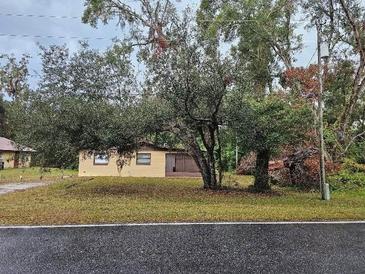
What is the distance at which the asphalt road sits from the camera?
4.79 meters

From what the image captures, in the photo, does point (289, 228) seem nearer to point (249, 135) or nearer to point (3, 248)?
point (3, 248)

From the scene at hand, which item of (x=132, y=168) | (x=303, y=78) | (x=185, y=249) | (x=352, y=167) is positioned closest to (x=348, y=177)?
(x=352, y=167)

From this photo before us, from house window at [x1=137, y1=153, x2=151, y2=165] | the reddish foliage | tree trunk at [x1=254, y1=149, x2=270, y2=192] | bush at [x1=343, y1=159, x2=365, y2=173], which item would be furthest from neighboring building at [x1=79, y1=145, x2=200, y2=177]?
tree trunk at [x1=254, y1=149, x2=270, y2=192]

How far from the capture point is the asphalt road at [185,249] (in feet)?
15.7

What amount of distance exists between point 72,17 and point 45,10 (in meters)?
2.13

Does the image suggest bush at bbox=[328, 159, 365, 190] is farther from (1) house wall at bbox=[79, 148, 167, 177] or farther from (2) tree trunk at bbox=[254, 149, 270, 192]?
(1) house wall at bbox=[79, 148, 167, 177]

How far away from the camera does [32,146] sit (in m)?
13.6

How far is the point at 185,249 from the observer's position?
5.70 metres

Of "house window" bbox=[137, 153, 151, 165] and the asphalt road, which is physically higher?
"house window" bbox=[137, 153, 151, 165]

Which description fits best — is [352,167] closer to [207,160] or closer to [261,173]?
[261,173]

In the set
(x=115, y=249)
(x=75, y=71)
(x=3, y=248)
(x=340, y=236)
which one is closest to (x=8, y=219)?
(x=3, y=248)

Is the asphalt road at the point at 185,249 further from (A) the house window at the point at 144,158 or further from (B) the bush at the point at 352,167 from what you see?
(A) the house window at the point at 144,158

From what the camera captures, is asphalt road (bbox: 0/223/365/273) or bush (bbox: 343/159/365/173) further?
bush (bbox: 343/159/365/173)

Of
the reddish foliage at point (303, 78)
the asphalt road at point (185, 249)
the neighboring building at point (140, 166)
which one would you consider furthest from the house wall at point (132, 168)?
the asphalt road at point (185, 249)
